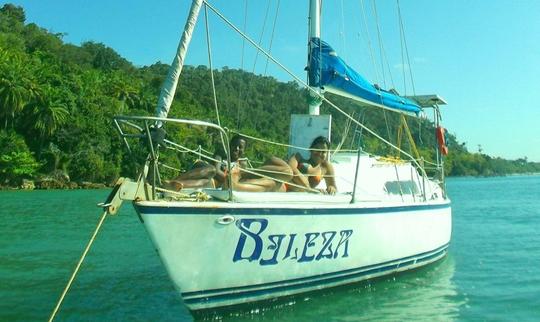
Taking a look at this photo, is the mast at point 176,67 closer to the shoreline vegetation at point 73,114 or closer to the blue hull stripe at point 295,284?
the blue hull stripe at point 295,284

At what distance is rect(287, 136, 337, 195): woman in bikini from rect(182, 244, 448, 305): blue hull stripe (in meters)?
1.22

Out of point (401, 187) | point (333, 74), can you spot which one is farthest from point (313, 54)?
point (401, 187)

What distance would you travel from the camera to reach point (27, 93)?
4781 cm

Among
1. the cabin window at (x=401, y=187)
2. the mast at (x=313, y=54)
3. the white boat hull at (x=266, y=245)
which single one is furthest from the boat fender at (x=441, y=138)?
the white boat hull at (x=266, y=245)

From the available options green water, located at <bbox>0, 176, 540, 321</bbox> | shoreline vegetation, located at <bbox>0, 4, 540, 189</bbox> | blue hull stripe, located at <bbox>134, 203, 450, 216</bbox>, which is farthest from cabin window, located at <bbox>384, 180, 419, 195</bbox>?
shoreline vegetation, located at <bbox>0, 4, 540, 189</bbox>

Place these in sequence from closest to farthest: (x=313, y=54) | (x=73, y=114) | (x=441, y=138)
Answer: (x=313, y=54)
(x=441, y=138)
(x=73, y=114)

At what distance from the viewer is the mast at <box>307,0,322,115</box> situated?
968 centimetres

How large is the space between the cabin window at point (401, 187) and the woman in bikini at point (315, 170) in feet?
5.76

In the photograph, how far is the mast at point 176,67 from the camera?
→ 5777 mm

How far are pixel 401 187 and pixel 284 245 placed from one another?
4127 mm

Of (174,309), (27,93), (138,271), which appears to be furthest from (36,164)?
(174,309)

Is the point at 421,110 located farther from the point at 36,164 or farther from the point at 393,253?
the point at 36,164

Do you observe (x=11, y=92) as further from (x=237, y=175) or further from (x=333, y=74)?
(x=237, y=175)

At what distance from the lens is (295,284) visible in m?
7.23
